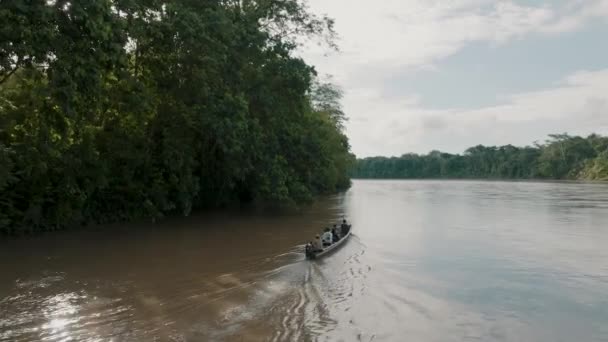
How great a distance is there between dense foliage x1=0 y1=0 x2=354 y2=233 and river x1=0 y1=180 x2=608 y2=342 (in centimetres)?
172

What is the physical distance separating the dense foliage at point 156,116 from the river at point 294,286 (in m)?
1.72

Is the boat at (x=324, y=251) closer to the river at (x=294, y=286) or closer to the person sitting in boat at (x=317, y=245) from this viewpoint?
the person sitting in boat at (x=317, y=245)

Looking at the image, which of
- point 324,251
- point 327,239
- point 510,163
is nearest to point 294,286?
point 324,251

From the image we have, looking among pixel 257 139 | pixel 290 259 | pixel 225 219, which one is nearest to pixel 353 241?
pixel 290 259

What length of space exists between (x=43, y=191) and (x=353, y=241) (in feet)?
40.5

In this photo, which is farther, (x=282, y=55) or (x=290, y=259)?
(x=282, y=55)

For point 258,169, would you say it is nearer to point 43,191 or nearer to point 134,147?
point 134,147

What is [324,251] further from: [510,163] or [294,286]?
[510,163]

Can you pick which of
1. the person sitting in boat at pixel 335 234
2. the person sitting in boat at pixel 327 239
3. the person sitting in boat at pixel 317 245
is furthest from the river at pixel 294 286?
the person sitting in boat at pixel 335 234

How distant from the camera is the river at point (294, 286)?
30.1 feet

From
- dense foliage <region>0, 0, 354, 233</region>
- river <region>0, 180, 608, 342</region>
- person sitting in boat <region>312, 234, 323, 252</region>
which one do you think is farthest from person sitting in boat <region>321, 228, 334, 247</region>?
dense foliage <region>0, 0, 354, 233</region>

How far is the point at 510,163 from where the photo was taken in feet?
422

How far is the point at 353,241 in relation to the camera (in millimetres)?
20188

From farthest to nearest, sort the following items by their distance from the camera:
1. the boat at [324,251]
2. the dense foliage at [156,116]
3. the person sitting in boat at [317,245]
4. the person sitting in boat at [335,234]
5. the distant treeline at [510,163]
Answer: the distant treeline at [510,163]
the person sitting in boat at [335,234]
the person sitting in boat at [317,245]
the boat at [324,251]
the dense foliage at [156,116]
